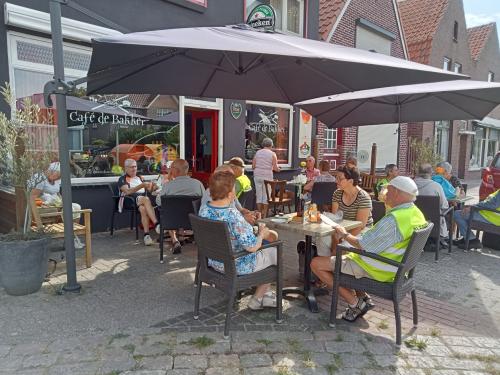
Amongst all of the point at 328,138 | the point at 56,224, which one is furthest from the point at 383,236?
the point at 328,138

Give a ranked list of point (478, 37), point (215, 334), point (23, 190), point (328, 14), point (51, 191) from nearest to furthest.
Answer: point (215, 334) < point (23, 190) < point (51, 191) < point (328, 14) < point (478, 37)

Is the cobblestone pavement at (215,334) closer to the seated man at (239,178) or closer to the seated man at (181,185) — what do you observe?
the seated man at (181,185)

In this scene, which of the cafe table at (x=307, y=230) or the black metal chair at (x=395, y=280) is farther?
the cafe table at (x=307, y=230)

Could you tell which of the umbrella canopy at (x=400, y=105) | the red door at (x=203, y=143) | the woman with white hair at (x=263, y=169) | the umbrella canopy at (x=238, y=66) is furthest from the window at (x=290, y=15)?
the umbrella canopy at (x=238, y=66)

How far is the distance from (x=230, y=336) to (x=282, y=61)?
9.20ft

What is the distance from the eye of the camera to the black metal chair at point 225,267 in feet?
9.82

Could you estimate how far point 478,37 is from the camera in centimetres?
2139

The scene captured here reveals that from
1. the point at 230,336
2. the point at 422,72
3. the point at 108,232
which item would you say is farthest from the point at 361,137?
the point at 230,336

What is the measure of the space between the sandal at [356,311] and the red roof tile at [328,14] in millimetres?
8990

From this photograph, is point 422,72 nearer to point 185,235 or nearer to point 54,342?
point 54,342

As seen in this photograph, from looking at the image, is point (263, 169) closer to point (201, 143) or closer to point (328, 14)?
point (201, 143)

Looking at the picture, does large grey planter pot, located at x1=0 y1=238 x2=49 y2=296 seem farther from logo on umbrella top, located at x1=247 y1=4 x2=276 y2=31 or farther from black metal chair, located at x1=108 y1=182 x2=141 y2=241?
logo on umbrella top, located at x1=247 y1=4 x2=276 y2=31

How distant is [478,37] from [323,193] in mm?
20784

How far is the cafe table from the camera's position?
3.49 meters
